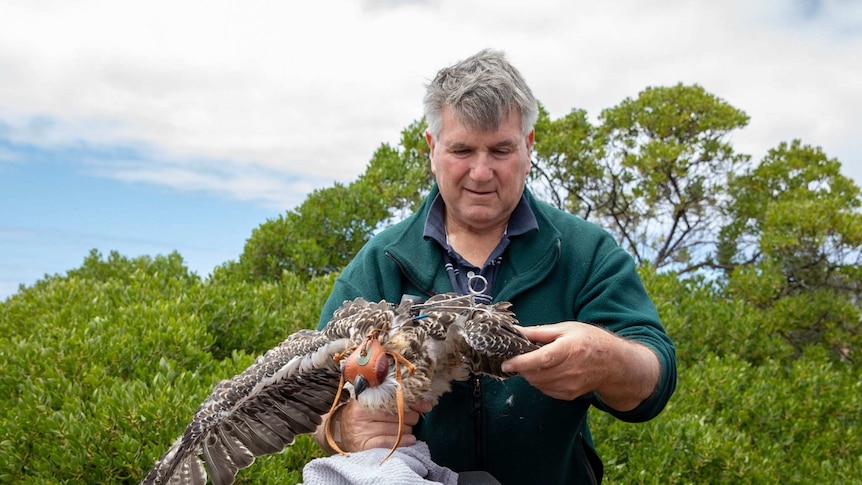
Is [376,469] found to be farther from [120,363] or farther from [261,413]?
[120,363]

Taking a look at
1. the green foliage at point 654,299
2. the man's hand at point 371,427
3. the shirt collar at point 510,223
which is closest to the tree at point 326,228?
the green foliage at point 654,299

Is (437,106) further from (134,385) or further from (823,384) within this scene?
(823,384)

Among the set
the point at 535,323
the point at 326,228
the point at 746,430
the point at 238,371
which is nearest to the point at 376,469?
the point at 535,323

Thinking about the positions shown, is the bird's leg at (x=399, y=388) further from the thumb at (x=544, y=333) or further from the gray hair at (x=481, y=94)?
the gray hair at (x=481, y=94)

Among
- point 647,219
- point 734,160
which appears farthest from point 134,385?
point 734,160

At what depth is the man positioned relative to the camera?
10.4ft

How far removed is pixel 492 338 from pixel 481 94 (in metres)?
1.08

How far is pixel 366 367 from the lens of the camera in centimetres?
264

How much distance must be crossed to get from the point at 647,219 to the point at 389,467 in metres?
9.03

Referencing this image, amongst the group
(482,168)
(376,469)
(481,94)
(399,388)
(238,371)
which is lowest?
(376,469)

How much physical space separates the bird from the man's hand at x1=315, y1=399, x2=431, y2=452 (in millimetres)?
69

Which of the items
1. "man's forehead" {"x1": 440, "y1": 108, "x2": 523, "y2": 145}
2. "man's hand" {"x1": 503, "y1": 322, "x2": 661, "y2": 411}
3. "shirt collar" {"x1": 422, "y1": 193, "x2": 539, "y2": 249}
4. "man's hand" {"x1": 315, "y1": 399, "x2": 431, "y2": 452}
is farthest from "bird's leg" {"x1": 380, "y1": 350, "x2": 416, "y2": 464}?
"man's forehead" {"x1": 440, "y1": 108, "x2": 523, "y2": 145}

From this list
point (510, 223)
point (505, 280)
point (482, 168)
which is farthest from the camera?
point (510, 223)

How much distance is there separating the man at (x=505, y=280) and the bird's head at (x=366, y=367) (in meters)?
0.27
